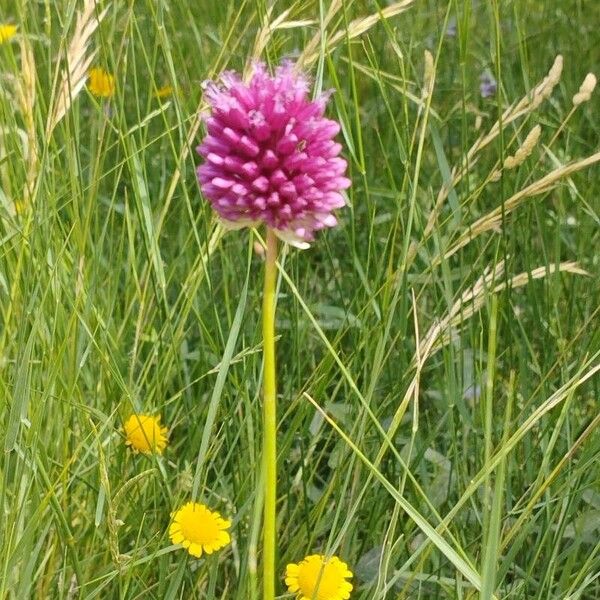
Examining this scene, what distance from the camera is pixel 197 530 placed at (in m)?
1.00

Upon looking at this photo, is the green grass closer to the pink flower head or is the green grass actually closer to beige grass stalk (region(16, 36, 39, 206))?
beige grass stalk (region(16, 36, 39, 206))

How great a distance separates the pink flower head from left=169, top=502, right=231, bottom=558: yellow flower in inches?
12.7

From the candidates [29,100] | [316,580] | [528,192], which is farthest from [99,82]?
[316,580]

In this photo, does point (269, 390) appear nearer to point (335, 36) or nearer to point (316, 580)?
point (316, 580)

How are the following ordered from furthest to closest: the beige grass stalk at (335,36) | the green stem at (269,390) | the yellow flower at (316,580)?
1. the beige grass stalk at (335,36)
2. the yellow flower at (316,580)
3. the green stem at (269,390)

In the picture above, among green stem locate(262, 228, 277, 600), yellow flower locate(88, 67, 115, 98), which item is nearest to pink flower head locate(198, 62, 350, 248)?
green stem locate(262, 228, 277, 600)

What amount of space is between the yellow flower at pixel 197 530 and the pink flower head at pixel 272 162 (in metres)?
0.32

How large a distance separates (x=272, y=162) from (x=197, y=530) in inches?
14.7

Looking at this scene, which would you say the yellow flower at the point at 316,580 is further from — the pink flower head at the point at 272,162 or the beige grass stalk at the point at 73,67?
the beige grass stalk at the point at 73,67

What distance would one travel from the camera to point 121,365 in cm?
133

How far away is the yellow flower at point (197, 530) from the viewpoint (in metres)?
1.00

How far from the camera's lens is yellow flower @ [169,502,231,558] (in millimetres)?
1004

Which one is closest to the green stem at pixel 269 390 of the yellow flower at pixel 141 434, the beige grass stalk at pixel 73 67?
the yellow flower at pixel 141 434

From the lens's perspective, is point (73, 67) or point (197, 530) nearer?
point (197, 530)
